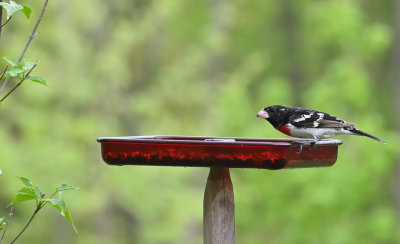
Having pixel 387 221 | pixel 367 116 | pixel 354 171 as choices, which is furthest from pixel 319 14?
pixel 387 221

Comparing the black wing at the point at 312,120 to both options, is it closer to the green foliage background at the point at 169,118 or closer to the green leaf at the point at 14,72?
the green leaf at the point at 14,72

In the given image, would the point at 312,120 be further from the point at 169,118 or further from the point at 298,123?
the point at 169,118

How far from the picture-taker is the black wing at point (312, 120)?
3.78 metres

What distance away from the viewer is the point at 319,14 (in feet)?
37.2

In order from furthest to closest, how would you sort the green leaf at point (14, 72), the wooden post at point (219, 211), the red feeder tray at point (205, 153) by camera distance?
1. the wooden post at point (219, 211)
2. the red feeder tray at point (205, 153)
3. the green leaf at point (14, 72)

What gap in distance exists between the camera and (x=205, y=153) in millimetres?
2590

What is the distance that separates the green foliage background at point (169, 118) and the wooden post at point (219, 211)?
7.42m

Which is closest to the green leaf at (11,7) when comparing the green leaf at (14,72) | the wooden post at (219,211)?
the green leaf at (14,72)

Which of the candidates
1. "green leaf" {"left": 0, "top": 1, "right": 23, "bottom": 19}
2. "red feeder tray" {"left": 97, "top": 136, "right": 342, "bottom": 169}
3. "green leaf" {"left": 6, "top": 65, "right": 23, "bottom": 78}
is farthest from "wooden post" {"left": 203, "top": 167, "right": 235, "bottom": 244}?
"green leaf" {"left": 0, "top": 1, "right": 23, "bottom": 19}

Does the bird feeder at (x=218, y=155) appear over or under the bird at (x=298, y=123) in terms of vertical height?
under

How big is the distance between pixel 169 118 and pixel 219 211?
1088 centimetres

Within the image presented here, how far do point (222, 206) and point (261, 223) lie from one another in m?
10.3

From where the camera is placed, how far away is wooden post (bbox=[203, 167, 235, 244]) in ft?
9.61

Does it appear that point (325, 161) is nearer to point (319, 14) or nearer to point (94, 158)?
point (319, 14)
